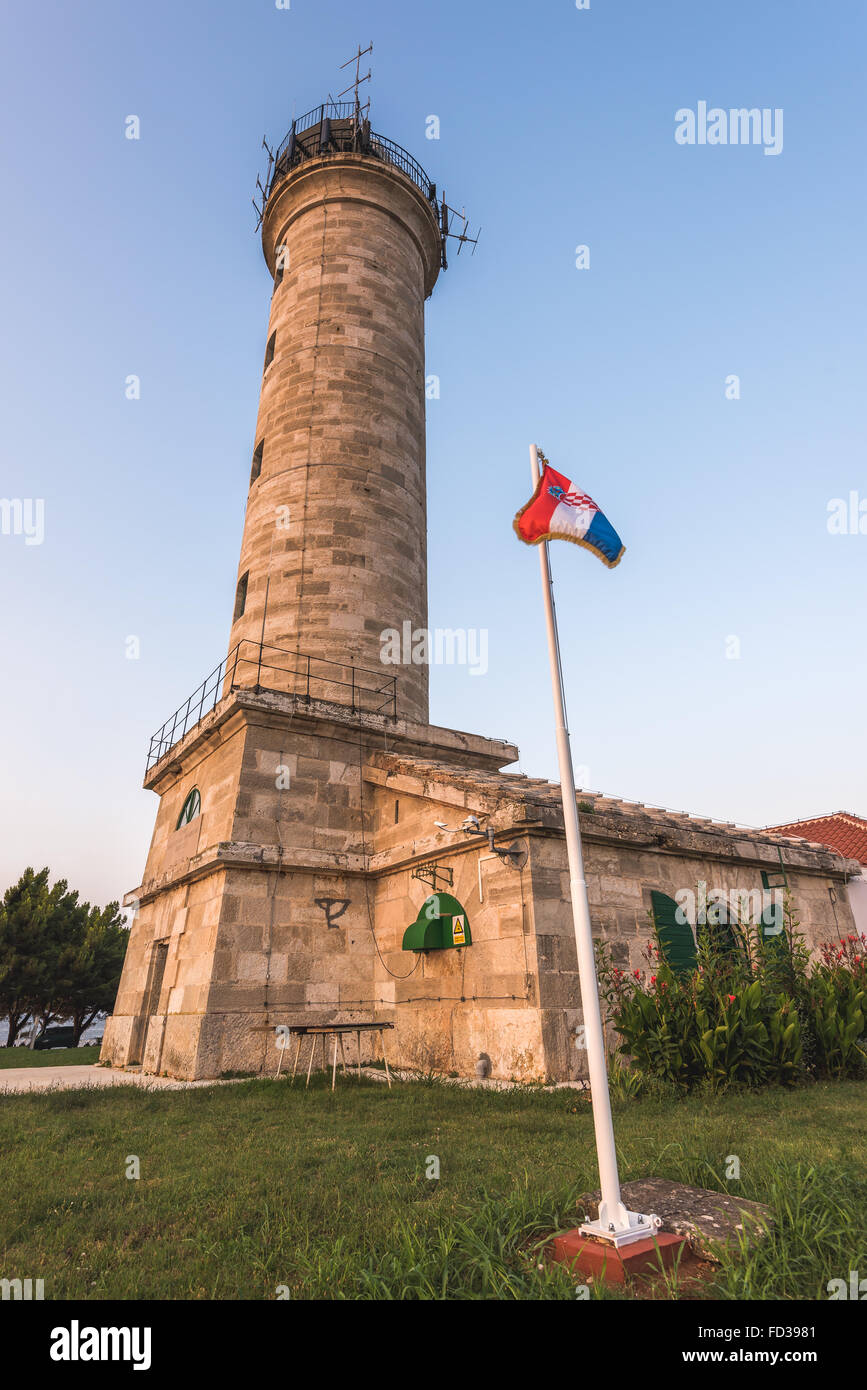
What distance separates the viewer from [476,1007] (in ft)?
37.9

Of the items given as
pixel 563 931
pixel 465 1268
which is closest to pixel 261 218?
pixel 563 931

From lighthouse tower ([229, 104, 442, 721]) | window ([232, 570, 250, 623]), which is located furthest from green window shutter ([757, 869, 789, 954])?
window ([232, 570, 250, 623])

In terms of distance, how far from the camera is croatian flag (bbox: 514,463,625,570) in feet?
19.5

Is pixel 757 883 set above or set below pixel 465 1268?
above

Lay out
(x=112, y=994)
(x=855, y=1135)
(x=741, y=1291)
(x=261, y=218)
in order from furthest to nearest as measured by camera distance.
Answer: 1. (x=112, y=994)
2. (x=261, y=218)
3. (x=855, y=1135)
4. (x=741, y=1291)

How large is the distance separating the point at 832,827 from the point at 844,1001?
19.6 meters

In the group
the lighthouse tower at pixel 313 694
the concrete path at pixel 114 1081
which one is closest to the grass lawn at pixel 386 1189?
the concrete path at pixel 114 1081

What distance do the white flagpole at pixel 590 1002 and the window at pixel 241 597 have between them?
1412 cm

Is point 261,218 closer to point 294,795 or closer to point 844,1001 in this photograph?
point 294,795

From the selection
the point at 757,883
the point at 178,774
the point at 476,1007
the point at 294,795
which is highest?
the point at 178,774

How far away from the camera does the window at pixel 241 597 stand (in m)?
19.1

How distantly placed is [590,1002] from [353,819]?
10.7m

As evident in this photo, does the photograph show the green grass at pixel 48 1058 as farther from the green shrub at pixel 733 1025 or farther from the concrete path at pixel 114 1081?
the green shrub at pixel 733 1025
